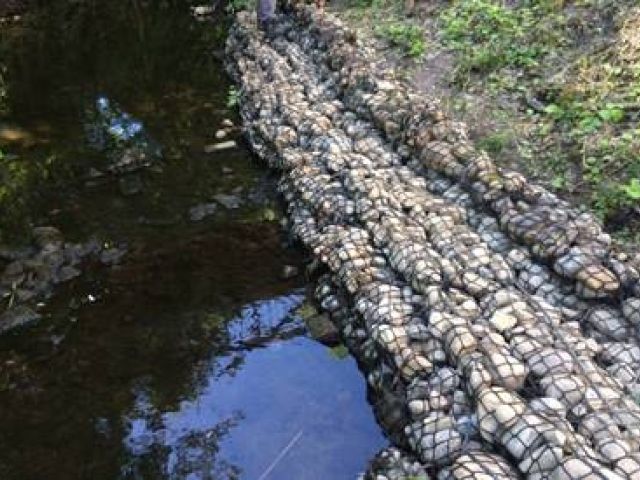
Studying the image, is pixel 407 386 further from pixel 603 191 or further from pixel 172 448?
pixel 603 191

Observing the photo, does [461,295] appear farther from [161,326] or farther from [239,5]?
[239,5]

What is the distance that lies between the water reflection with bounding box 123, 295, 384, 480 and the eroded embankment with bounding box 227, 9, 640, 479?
34cm

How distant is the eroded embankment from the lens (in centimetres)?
564

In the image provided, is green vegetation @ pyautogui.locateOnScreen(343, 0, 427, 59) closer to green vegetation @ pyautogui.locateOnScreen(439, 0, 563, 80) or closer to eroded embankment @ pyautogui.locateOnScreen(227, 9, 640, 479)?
green vegetation @ pyautogui.locateOnScreen(439, 0, 563, 80)

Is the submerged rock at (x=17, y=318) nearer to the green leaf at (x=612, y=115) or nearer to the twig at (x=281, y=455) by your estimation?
the twig at (x=281, y=455)

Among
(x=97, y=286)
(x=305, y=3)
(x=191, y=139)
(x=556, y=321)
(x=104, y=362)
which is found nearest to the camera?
(x=556, y=321)

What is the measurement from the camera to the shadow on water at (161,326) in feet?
23.3

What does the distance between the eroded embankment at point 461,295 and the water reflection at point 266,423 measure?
0.34 meters

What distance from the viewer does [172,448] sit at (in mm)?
7160

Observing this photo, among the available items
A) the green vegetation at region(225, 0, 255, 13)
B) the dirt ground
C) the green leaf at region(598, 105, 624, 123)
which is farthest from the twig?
the green vegetation at region(225, 0, 255, 13)

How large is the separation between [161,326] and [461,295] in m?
3.58

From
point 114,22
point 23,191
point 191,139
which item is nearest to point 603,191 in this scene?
point 191,139

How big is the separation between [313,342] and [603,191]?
3.63 meters

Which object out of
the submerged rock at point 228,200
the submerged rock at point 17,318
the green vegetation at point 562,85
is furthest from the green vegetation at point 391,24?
the submerged rock at point 17,318
